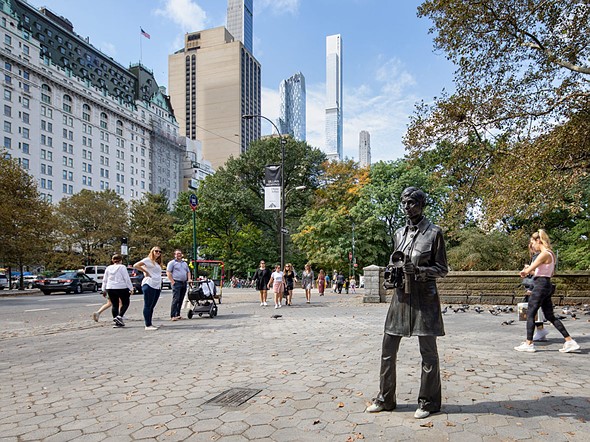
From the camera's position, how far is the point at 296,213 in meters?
42.1

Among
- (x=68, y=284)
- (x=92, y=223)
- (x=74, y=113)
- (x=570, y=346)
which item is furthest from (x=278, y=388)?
(x=74, y=113)

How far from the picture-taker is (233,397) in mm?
4535

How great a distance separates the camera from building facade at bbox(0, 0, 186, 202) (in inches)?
2955

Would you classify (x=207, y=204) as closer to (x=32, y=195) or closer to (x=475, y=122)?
(x=32, y=195)

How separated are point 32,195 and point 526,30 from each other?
31632 millimetres

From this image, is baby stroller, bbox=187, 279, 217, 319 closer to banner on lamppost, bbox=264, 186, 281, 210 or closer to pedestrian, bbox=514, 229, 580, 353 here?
banner on lamppost, bbox=264, 186, 281, 210

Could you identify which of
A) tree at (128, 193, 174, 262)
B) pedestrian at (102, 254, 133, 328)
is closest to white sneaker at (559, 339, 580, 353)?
pedestrian at (102, 254, 133, 328)

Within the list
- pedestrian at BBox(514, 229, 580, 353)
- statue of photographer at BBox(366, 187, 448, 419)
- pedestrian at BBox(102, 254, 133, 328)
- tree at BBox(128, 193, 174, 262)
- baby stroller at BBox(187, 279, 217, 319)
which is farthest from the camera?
tree at BBox(128, 193, 174, 262)

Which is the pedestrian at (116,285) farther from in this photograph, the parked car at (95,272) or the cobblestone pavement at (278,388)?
the parked car at (95,272)

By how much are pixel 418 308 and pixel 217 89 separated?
149m

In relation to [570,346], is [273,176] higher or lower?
higher

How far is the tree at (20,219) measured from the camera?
29.3 metres

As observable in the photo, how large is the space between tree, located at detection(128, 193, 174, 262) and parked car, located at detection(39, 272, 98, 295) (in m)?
21.4

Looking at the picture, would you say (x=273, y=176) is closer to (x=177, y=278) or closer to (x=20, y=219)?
(x=177, y=278)
